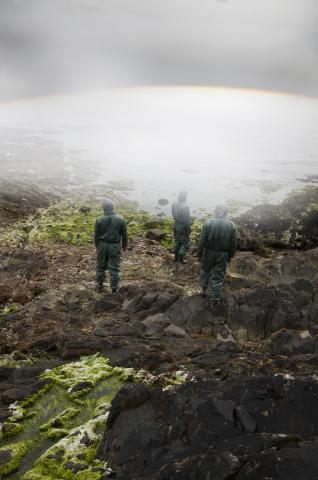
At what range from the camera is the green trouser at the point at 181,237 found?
55.5ft

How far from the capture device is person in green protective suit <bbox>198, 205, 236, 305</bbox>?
1170 centimetres

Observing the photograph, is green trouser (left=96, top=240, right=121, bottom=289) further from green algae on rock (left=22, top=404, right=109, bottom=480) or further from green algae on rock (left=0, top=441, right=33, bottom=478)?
green algae on rock (left=0, top=441, right=33, bottom=478)

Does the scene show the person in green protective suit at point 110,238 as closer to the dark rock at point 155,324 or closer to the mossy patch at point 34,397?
the dark rock at point 155,324

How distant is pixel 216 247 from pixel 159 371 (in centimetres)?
497

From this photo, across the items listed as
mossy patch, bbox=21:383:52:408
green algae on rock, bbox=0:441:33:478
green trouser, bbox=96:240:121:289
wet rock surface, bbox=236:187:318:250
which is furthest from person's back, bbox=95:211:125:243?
wet rock surface, bbox=236:187:318:250

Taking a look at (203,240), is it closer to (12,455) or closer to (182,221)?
(182,221)

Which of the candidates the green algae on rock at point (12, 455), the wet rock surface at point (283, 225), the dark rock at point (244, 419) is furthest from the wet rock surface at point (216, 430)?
the wet rock surface at point (283, 225)

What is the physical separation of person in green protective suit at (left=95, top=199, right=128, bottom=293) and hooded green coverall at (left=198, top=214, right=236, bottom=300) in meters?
3.02

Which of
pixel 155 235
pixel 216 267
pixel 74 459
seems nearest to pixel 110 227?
pixel 216 267

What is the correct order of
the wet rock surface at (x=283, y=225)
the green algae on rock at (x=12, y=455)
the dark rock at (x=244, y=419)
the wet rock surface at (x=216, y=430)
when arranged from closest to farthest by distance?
the wet rock surface at (x=216, y=430)
the dark rock at (x=244, y=419)
the green algae on rock at (x=12, y=455)
the wet rock surface at (x=283, y=225)

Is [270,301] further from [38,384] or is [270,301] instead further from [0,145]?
[0,145]

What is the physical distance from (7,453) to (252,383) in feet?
13.5

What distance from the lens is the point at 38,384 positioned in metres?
7.98

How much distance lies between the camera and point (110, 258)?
1377cm
